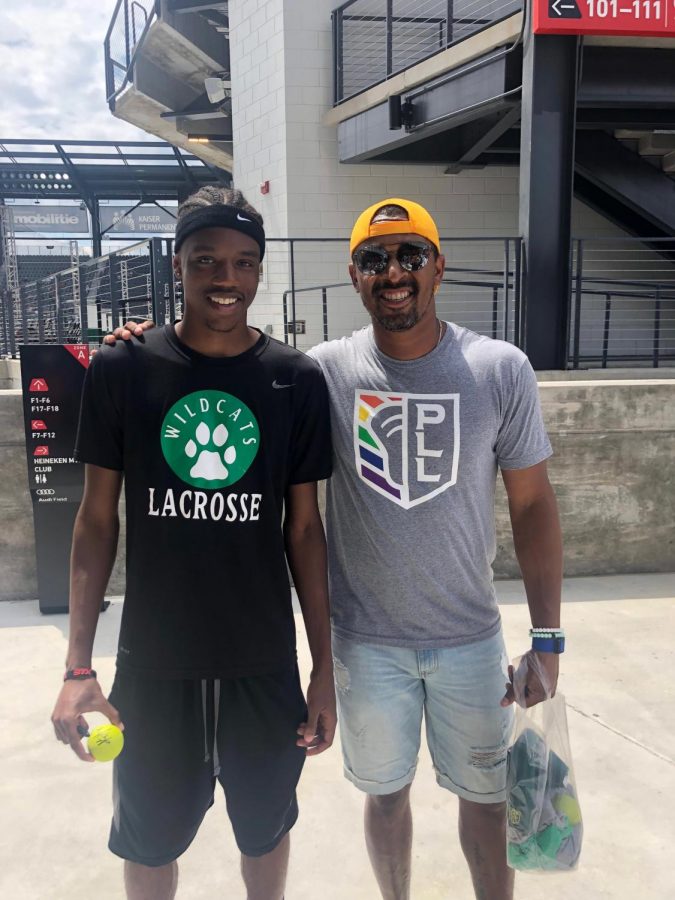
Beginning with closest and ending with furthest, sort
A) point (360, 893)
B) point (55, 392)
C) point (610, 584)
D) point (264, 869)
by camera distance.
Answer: point (264, 869) → point (360, 893) → point (55, 392) → point (610, 584)

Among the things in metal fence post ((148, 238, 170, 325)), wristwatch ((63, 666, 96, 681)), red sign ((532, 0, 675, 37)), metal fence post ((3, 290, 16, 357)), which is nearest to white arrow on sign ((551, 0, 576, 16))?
red sign ((532, 0, 675, 37))

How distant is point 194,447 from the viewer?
172 centimetres

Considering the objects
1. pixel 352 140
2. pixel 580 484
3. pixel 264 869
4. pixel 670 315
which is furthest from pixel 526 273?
pixel 264 869

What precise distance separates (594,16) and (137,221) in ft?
83.5

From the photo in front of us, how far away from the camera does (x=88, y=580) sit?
5.81ft

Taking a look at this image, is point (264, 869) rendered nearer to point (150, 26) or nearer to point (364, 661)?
point (364, 661)

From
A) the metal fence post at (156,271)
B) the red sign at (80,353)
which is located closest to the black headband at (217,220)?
the red sign at (80,353)

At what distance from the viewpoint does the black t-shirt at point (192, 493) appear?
5.62 feet

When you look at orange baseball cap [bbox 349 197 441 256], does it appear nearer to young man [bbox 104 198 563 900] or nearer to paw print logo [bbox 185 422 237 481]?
young man [bbox 104 198 563 900]

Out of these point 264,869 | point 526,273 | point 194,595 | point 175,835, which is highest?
point 526,273

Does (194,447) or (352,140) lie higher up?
(352,140)

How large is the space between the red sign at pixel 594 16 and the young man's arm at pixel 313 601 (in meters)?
6.30

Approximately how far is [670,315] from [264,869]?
10.4 metres

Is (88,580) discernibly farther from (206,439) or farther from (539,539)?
(539,539)
